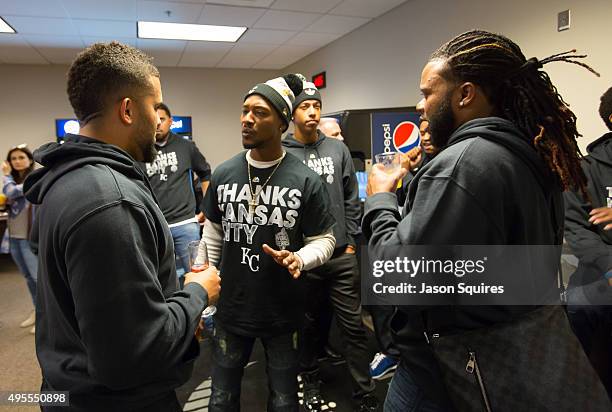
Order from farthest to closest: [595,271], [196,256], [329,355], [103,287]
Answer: [329,355] → [595,271] → [196,256] → [103,287]

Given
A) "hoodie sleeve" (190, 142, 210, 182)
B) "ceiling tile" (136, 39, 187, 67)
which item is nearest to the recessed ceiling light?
"ceiling tile" (136, 39, 187, 67)

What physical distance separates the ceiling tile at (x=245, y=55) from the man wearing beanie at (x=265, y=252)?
418 cm

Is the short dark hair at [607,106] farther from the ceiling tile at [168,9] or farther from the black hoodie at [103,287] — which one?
the ceiling tile at [168,9]

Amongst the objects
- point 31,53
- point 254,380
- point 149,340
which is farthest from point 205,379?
point 31,53

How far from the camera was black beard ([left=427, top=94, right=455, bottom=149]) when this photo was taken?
3.24 feet

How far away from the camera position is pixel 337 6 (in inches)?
153

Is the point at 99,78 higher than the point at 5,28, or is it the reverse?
the point at 5,28

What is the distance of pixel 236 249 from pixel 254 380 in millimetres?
1290

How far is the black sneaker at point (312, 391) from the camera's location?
2.18 metres

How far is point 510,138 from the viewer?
0.88 metres

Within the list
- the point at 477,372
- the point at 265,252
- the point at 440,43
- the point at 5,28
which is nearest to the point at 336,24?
the point at 440,43

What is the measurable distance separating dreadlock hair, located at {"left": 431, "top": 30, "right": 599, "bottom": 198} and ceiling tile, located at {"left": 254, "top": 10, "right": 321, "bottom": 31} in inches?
136

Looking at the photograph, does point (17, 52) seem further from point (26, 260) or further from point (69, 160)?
point (69, 160)

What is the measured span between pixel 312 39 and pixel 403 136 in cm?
250
